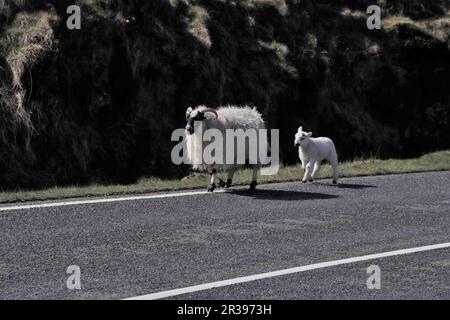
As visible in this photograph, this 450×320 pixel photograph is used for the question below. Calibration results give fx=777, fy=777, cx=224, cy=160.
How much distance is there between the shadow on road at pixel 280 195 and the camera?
12953 mm

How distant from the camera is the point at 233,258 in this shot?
8.59m

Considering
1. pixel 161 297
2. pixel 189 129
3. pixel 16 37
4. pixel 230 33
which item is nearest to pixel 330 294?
pixel 161 297

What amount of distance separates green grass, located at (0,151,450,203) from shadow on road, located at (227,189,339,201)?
102 cm

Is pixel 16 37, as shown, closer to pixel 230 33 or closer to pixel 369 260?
pixel 230 33

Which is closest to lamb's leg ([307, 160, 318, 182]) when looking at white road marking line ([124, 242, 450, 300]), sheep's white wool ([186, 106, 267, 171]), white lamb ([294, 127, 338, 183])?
white lamb ([294, 127, 338, 183])

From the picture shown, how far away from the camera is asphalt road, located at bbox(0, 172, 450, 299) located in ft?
24.1

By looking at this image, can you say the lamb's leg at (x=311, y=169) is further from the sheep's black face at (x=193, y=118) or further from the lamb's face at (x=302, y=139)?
the sheep's black face at (x=193, y=118)

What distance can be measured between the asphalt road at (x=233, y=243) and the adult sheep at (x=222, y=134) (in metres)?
0.71

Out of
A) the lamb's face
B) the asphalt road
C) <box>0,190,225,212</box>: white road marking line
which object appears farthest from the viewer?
the lamb's face

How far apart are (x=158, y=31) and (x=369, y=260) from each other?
37.8ft

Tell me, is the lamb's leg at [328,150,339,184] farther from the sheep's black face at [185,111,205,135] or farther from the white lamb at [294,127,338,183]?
the sheep's black face at [185,111,205,135]

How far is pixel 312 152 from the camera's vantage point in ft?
48.6

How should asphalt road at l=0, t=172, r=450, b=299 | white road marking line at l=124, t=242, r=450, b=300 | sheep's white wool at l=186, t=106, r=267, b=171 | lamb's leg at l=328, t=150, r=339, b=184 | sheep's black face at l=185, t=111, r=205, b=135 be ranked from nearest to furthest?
white road marking line at l=124, t=242, r=450, b=300, asphalt road at l=0, t=172, r=450, b=299, sheep's black face at l=185, t=111, r=205, b=135, sheep's white wool at l=186, t=106, r=267, b=171, lamb's leg at l=328, t=150, r=339, b=184

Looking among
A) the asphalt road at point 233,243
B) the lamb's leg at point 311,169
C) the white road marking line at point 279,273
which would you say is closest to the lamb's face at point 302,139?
the lamb's leg at point 311,169
